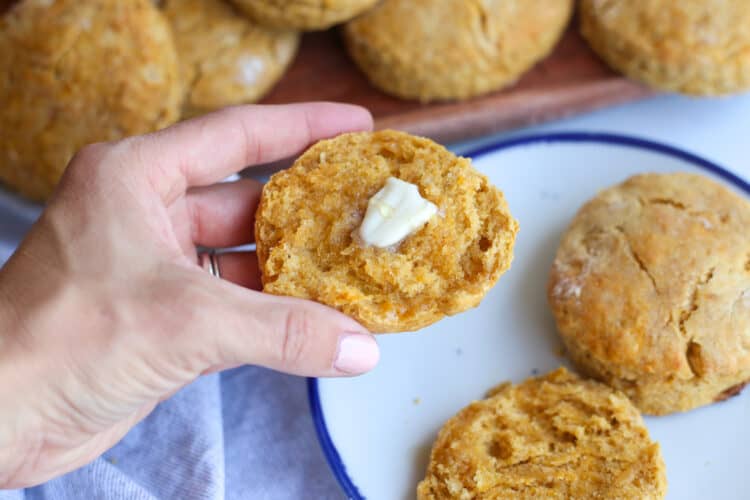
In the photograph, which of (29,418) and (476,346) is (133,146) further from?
(476,346)

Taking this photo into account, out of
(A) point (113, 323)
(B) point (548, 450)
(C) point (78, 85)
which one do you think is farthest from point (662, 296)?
(C) point (78, 85)

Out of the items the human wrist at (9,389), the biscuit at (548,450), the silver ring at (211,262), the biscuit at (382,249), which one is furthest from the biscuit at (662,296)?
the human wrist at (9,389)

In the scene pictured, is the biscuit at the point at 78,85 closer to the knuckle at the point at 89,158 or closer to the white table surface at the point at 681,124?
the knuckle at the point at 89,158

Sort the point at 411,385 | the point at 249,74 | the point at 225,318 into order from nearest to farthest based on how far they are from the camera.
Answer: the point at 225,318, the point at 411,385, the point at 249,74

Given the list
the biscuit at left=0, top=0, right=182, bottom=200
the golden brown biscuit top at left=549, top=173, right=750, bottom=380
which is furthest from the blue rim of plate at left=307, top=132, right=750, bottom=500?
the biscuit at left=0, top=0, right=182, bottom=200

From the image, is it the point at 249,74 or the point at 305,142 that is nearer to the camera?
the point at 305,142

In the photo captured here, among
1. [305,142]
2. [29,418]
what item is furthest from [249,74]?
[29,418]

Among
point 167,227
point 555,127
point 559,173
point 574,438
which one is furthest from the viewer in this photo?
point 555,127
